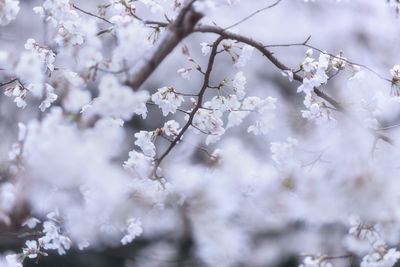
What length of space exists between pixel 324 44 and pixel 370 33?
2.17 ft

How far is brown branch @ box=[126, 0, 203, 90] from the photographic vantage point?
40.4 inches

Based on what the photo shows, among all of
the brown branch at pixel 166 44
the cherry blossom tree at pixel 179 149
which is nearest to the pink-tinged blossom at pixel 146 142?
the cherry blossom tree at pixel 179 149

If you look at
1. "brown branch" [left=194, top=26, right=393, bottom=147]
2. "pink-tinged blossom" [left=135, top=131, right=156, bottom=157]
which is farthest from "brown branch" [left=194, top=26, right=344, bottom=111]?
"pink-tinged blossom" [left=135, top=131, right=156, bottom=157]

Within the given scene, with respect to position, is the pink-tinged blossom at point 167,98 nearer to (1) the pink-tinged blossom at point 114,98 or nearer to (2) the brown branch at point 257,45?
(2) the brown branch at point 257,45

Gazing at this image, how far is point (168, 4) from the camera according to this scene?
162cm

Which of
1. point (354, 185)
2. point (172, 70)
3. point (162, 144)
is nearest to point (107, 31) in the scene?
point (354, 185)

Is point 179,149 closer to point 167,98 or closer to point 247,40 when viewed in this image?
point 167,98

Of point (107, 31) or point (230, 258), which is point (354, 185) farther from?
point (107, 31)

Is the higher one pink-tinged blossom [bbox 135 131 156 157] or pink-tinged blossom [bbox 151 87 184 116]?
pink-tinged blossom [bbox 151 87 184 116]

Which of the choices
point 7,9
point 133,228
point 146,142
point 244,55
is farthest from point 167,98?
point 7,9

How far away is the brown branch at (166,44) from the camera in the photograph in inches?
40.4

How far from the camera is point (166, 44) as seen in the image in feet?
3.46

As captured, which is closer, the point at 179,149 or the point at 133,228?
the point at 133,228

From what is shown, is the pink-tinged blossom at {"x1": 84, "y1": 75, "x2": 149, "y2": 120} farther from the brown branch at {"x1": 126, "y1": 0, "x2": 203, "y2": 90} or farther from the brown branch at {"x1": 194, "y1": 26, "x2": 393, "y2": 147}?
the brown branch at {"x1": 194, "y1": 26, "x2": 393, "y2": 147}
